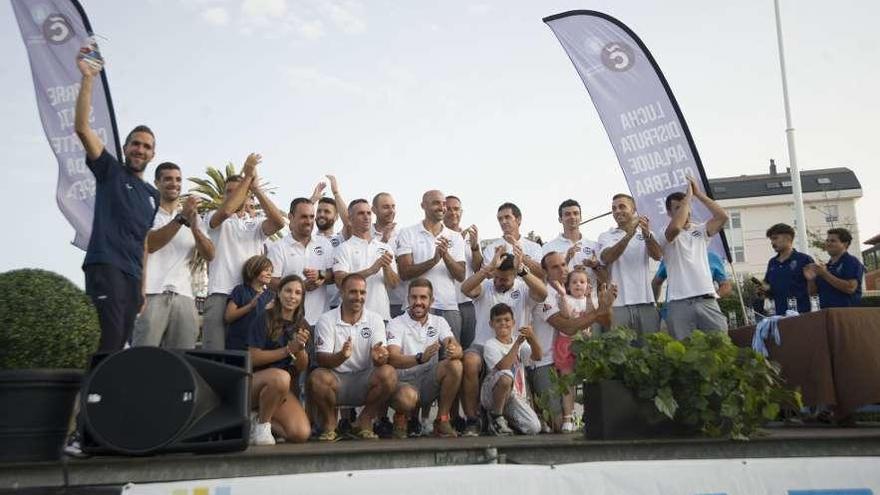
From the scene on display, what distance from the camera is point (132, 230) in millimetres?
4410

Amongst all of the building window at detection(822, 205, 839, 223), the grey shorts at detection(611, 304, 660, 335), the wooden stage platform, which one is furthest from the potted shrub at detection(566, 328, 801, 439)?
the building window at detection(822, 205, 839, 223)

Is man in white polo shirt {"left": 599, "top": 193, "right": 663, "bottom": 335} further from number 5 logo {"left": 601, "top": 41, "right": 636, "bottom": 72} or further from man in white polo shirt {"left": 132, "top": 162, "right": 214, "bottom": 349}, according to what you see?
man in white polo shirt {"left": 132, "top": 162, "right": 214, "bottom": 349}

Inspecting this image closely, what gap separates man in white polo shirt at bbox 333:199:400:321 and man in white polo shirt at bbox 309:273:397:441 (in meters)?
0.41

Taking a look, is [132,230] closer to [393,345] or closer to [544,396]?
[393,345]

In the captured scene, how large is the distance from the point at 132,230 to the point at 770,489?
145 inches

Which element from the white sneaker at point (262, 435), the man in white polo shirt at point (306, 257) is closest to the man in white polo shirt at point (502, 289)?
the man in white polo shirt at point (306, 257)

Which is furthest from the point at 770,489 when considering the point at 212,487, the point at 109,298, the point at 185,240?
the point at 185,240

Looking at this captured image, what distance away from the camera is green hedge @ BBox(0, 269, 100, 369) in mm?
3484

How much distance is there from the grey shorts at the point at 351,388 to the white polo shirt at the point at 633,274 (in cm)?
246

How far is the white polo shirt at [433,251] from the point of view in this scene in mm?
6352

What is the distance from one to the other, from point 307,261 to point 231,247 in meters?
0.72

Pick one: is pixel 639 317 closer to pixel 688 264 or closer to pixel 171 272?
pixel 688 264

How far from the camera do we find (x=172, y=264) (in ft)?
17.9

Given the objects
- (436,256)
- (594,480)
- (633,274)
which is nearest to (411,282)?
(436,256)
